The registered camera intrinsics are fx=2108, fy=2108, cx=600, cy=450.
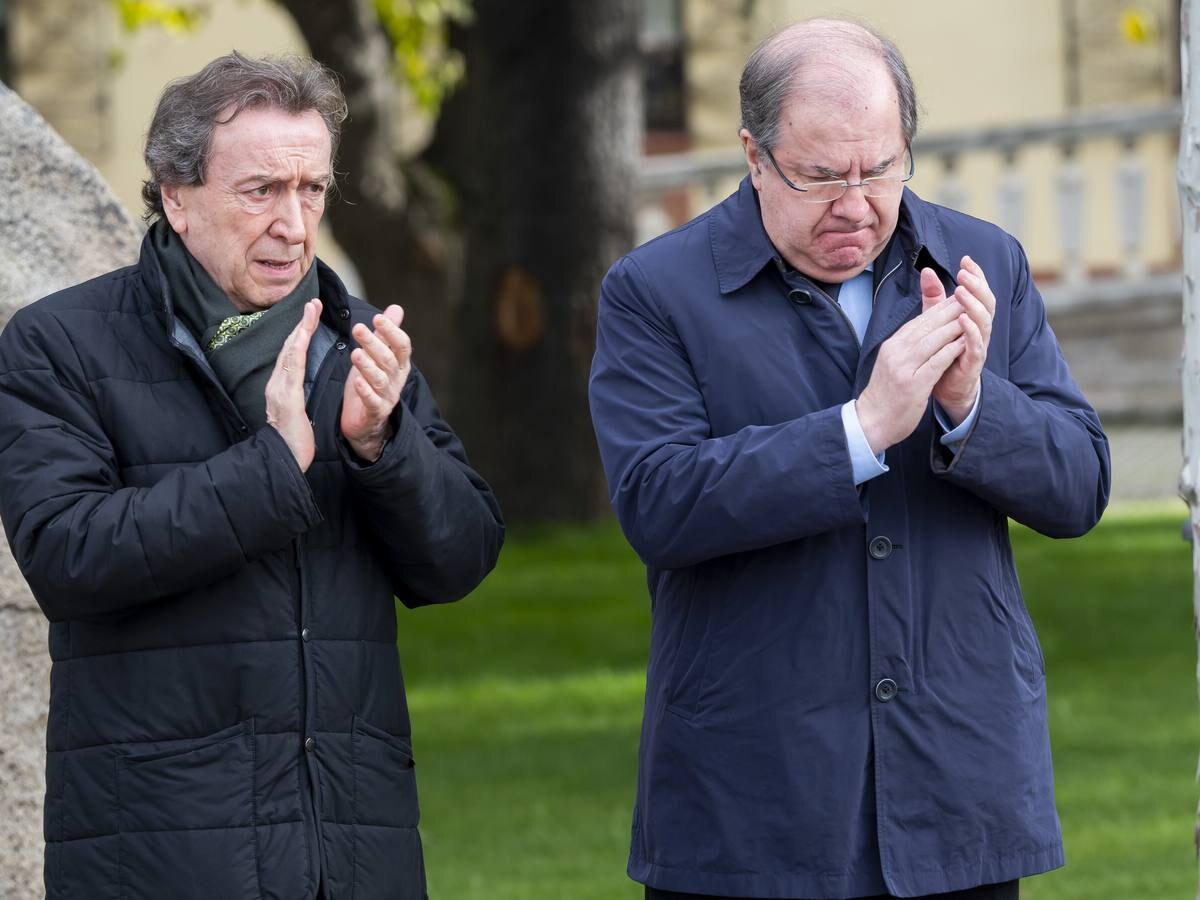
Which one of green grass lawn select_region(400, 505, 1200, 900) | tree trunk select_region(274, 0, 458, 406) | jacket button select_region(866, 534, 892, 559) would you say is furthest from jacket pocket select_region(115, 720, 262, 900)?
tree trunk select_region(274, 0, 458, 406)

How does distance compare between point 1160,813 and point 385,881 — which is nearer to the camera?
point 385,881

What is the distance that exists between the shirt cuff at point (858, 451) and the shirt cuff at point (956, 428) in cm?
12

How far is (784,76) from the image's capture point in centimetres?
321

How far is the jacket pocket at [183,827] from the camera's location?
10.2 ft

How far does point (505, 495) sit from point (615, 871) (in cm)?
609

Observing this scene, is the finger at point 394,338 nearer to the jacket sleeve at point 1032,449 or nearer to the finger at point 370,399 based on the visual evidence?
the finger at point 370,399

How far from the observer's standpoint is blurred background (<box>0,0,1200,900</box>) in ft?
23.3

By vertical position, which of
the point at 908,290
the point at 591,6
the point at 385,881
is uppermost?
the point at 591,6

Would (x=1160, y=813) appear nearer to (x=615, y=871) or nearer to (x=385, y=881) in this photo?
(x=615, y=871)

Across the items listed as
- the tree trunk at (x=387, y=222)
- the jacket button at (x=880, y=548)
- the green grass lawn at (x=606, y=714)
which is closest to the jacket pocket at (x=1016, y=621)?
the jacket button at (x=880, y=548)

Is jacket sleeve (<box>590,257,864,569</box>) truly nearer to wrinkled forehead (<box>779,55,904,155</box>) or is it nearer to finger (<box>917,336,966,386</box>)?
finger (<box>917,336,966,386</box>)

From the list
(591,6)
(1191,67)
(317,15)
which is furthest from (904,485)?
(317,15)

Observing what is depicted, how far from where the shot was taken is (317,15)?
14.2 metres

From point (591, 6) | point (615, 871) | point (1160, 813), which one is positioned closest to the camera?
point (615, 871)
